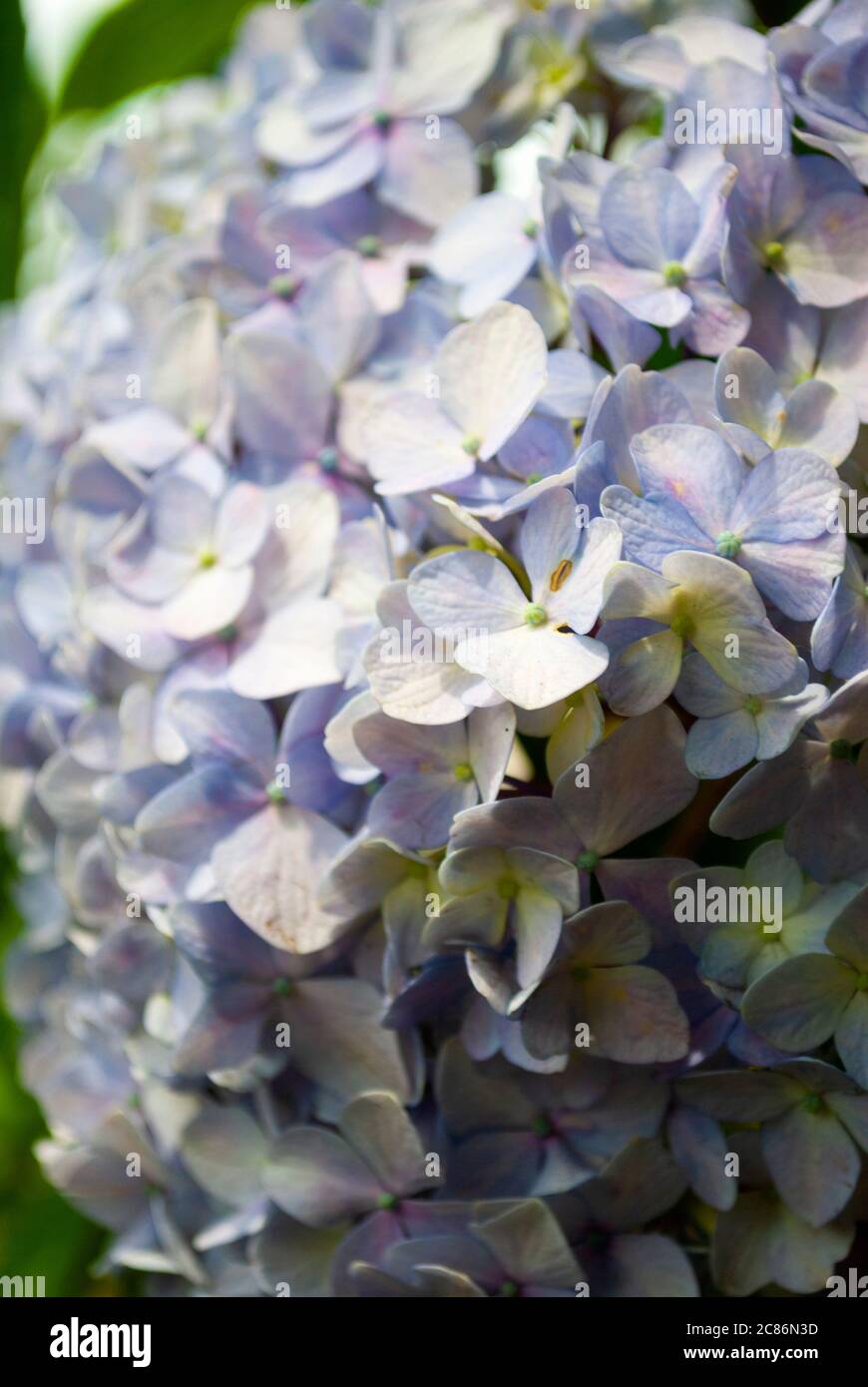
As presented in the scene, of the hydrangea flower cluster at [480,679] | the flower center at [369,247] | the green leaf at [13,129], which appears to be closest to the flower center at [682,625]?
the hydrangea flower cluster at [480,679]

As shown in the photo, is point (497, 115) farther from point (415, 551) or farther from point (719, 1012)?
point (719, 1012)

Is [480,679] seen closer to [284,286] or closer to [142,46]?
[284,286]

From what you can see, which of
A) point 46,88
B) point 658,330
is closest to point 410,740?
point 658,330

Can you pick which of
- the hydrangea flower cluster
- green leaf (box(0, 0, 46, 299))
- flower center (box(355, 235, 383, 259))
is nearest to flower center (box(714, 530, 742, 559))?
the hydrangea flower cluster

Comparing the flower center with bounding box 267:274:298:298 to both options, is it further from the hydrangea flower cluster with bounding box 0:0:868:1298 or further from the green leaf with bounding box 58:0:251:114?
the green leaf with bounding box 58:0:251:114

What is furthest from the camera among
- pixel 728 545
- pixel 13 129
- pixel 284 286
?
pixel 13 129

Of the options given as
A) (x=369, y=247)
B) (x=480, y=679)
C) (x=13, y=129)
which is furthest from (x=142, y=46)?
(x=480, y=679)
